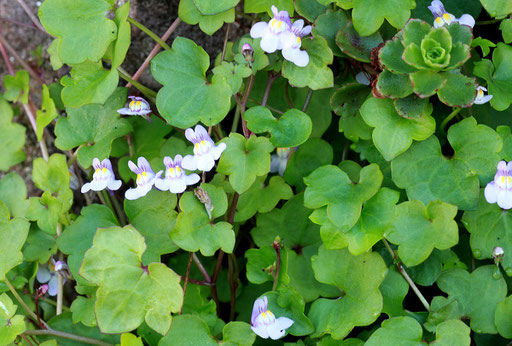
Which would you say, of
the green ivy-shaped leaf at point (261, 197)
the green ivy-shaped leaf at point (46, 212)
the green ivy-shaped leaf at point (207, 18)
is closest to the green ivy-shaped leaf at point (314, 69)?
the green ivy-shaped leaf at point (207, 18)

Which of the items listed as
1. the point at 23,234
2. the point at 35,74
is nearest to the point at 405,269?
the point at 23,234

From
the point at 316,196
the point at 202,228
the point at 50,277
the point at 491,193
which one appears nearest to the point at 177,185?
the point at 202,228

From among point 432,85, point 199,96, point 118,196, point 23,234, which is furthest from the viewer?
point 118,196

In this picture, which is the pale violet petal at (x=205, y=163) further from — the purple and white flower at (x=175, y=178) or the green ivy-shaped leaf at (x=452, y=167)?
the green ivy-shaped leaf at (x=452, y=167)

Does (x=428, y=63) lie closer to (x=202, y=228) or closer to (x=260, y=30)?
(x=260, y=30)

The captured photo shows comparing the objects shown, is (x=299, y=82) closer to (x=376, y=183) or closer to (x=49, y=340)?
(x=376, y=183)

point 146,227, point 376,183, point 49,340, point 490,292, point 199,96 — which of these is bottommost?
point 49,340

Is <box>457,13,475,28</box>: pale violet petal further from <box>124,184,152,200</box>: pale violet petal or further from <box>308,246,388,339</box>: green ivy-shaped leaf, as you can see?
<box>124,184,152,200</box>: pale violet petal
